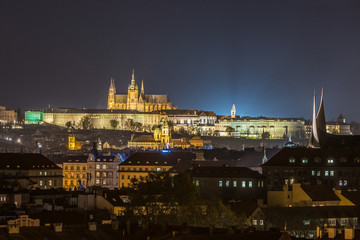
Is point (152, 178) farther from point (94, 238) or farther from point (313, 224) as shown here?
point (94, 238)

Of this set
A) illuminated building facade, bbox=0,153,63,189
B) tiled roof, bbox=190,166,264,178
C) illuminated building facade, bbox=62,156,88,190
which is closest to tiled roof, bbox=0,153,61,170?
illuminated building facade, bbox=0,153,63,189

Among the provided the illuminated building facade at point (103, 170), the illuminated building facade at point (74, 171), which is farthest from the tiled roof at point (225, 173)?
the illuminated building facade at point (74, 171)

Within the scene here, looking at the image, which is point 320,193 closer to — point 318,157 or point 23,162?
point 318,157

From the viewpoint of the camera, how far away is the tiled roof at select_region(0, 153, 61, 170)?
107m

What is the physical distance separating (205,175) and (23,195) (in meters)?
19.6

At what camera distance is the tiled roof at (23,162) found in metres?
107

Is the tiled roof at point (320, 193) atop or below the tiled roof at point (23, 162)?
below

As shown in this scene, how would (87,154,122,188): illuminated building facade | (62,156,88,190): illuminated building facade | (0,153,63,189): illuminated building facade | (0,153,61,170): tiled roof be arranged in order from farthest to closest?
1. (62,156,88,190): illuminated building facade
2. (87,154,122,188): illuminated building facade
3. (0,153,61,170): tiled roof
4. (0,153,63,189): illuminated building facade

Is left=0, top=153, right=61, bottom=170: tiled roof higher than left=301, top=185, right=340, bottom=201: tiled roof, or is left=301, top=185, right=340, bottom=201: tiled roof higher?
left=0, top=153, right=61, bottom=170: tiled roof

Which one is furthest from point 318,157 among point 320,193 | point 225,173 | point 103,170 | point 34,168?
point 103,170

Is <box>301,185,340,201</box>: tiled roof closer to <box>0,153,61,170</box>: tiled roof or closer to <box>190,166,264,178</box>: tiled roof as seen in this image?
<box>190,166,264,178</box>: tiled roof

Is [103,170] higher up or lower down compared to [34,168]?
lower down

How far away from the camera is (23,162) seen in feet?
355

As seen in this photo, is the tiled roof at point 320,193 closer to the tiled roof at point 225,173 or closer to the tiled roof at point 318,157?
the tiled roof at point 225,173
